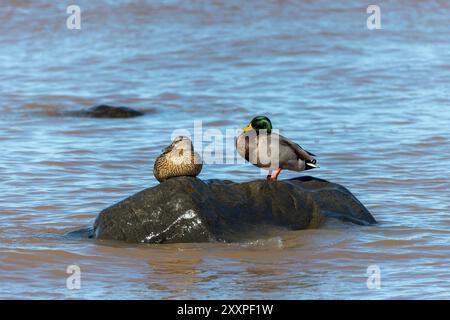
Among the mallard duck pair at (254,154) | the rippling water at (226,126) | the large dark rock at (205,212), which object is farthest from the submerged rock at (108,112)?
the large dark rock at (205,212)

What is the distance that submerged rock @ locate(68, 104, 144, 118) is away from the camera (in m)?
13.3

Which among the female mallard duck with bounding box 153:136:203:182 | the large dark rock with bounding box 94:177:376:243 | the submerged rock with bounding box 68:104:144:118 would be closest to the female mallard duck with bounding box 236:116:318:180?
the large dark rock with bounding box 94:177:376:243

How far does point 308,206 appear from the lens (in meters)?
7.66

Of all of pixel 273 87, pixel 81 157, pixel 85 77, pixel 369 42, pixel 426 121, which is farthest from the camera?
pixel 369 42

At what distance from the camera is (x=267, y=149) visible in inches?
301

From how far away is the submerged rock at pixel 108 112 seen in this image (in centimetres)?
1335

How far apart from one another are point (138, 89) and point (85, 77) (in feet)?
4.15

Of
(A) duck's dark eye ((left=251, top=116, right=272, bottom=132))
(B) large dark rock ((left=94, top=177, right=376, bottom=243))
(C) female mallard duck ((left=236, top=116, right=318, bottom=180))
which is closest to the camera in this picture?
(B) large dark rock ((left=94, top=177, right=376, bottom=243))

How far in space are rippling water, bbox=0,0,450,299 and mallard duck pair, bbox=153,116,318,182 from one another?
24.1 inches

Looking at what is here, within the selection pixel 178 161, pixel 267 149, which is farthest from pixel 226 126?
pixel 178 161

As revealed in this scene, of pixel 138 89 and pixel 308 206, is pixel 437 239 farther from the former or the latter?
pixel 138 89

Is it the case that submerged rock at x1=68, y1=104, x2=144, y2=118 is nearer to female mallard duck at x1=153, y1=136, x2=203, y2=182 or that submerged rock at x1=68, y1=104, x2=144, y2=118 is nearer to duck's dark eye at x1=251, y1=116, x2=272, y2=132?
duck's dark eye at x1=251, y1=116, x2=272, y2=132

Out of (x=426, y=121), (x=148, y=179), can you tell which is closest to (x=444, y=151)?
(x=426, y=121)

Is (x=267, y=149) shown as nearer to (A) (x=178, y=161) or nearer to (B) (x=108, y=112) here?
(A) (x=178, y=161)
